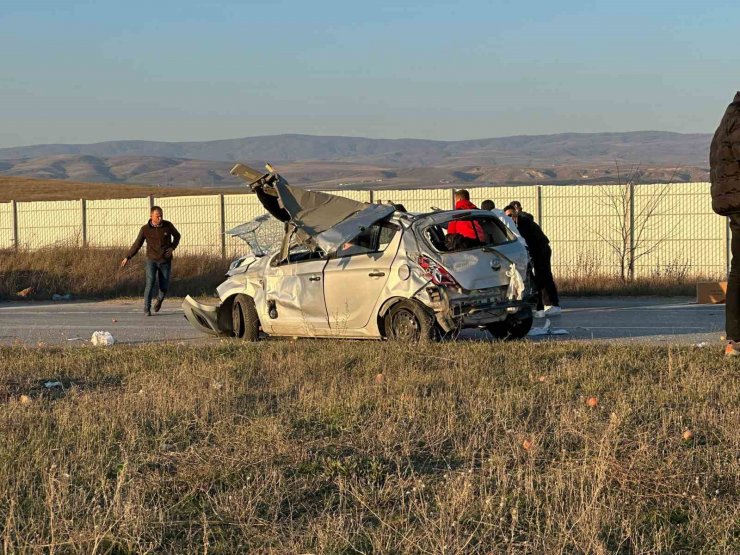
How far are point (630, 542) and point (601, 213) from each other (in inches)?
941

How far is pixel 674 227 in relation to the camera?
27828mm

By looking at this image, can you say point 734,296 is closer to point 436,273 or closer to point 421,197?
point 436,273

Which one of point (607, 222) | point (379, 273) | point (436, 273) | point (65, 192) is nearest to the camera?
point (436, 273)

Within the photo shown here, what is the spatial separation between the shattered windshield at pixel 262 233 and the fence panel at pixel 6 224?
73.4 feet

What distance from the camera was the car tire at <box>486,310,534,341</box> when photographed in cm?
1312

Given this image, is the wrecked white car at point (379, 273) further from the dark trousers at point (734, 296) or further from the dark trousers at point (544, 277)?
the dark trousers at point (734, 296)

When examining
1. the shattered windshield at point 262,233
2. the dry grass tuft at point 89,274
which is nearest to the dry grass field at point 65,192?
the dry grass tuft at point 89,274

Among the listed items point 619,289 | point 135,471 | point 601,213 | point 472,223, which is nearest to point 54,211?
point 601,213

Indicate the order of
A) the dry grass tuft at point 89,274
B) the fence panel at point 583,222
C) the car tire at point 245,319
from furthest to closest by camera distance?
the fence panel at point 583,222 < the dry grass tuft at point 89,274 < the car tire at point 245,319

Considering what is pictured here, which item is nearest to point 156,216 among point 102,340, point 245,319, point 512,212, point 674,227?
point 102,340

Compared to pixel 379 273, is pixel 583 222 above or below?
above

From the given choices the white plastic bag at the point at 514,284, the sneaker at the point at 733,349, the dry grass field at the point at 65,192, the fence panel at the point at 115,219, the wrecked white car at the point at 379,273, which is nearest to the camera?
the sneaker at the point at 733,349

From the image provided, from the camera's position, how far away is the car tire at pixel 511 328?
13117 millimetres

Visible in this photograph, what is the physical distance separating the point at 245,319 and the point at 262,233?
1310 mm
